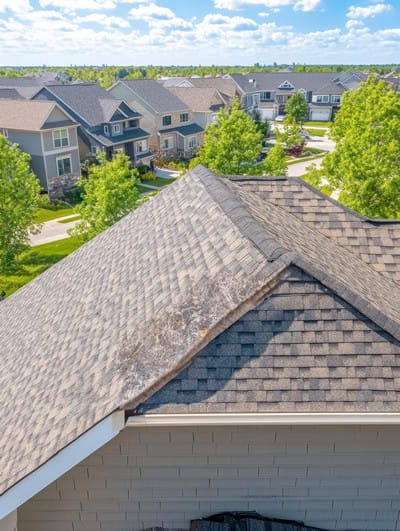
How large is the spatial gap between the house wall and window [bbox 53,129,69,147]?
38753mm

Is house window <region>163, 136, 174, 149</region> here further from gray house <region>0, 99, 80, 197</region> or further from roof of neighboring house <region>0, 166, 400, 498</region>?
roof of neighboring house <region>0, 166, 400, 498</region>

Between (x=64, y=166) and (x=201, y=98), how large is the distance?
86.7ft

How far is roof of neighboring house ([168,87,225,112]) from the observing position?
6062cm

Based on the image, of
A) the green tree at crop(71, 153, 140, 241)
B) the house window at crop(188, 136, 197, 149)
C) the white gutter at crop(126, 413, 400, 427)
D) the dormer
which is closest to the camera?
the white gutter at crop(126, 413, 400, 427)

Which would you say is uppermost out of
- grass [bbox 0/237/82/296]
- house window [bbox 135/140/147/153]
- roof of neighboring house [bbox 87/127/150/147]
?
roof of neighboring house [bbox 87/127/150/147]

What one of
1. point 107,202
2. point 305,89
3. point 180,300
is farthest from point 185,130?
point 180,300

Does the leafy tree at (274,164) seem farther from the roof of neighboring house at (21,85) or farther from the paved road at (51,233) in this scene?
the roof of neighboring house at (21,85)

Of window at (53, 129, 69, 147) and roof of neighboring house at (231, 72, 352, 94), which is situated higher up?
roof of neighboring house at (231, 72, 352, 94)

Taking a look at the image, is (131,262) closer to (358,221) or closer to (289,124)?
(358,221)

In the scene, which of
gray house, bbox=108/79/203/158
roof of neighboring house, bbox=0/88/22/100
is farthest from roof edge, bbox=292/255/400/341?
roof of neighboring house, bbox=0/88/22/100

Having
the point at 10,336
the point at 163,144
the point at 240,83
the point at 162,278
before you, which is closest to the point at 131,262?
the point at 162,278

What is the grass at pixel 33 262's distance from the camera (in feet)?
80.2

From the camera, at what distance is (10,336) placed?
10656mm

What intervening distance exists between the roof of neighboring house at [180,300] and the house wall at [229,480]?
2.84 ft
